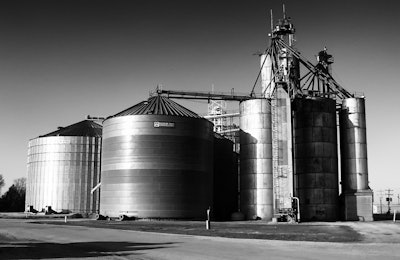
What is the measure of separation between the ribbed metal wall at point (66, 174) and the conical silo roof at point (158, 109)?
63.6 ft

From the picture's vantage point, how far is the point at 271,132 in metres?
78.3

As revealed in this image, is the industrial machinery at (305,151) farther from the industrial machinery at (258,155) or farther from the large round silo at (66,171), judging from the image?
the large round silo at (66,171)

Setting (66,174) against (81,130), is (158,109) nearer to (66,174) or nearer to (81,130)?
(81,130)

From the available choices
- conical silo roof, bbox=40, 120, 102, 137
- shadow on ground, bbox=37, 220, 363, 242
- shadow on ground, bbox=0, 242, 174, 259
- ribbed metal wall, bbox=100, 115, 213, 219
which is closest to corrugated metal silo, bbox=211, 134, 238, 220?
ribbed metal wall, bbox=100, 115, 213, 219

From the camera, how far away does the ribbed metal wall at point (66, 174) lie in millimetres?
91812

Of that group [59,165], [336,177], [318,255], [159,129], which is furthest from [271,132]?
[318,255]

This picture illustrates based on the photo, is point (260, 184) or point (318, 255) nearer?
point (318, 255)

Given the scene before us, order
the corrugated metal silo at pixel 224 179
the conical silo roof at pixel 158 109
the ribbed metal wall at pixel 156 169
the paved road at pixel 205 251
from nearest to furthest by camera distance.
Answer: the paved road at pixel 205 251 < the ribbed metal wall at pixel 156 169 < the conical silo roof at pixel 158 109 < the corrugated metal silo at pixel 224 179

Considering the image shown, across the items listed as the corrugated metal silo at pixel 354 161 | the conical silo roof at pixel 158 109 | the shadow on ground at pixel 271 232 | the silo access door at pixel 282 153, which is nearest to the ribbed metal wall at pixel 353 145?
the corrugated metal silo at pixel 354 161

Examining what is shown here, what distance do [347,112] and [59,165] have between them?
56460 mm

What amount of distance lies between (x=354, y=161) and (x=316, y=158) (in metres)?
6.61

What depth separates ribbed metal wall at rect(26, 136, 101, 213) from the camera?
91.8 meters

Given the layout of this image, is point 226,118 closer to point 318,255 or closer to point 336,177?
point 336,177

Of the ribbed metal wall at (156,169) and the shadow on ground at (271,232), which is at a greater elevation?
the ribbed metal wall at (156,169)
